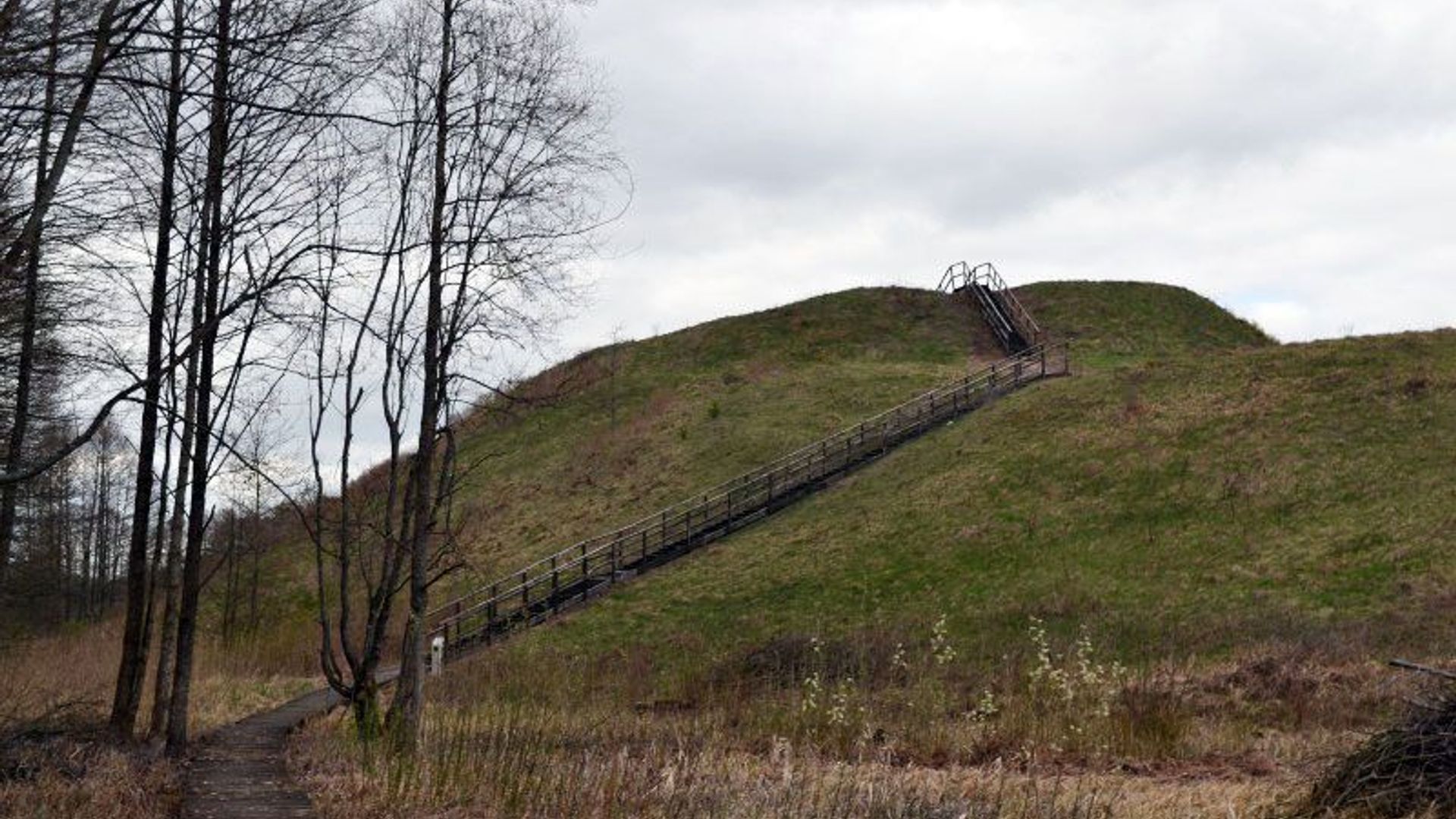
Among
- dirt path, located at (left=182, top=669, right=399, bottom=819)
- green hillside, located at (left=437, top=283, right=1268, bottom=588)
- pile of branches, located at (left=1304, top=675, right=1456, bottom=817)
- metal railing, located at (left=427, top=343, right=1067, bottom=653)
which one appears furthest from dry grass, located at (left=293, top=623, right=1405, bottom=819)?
green hillside, located at (left=437, top=283, right=1268, bottom=588)

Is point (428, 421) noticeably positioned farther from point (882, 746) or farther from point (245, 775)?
point (882, 746)

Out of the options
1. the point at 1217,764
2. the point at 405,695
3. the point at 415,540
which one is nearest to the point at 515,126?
the point at 415,540

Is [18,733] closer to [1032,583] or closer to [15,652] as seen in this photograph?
[15,652]

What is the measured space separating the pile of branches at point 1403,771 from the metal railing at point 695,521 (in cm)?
2474

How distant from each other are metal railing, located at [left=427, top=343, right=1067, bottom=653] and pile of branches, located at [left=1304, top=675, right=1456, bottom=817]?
2474 centimetres

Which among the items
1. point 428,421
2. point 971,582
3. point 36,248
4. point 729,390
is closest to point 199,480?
point 428,421

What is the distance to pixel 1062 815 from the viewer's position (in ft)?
28.7

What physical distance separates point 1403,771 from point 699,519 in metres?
30.6

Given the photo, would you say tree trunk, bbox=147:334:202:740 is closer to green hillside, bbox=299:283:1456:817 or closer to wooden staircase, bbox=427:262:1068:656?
green hillside, bbox=299:283:1456:817

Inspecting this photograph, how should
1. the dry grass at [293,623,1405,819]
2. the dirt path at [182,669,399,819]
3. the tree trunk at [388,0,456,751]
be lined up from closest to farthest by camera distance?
the dry grass at [293,623,1405,819], the dirt path at [182,669,399,819], the tree trunk at [388,0,456,751]

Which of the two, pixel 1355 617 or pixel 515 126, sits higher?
pixel 515 126

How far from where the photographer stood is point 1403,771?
9.67 metres

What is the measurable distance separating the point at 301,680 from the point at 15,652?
6.55 m

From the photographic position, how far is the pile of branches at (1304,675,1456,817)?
936cm
